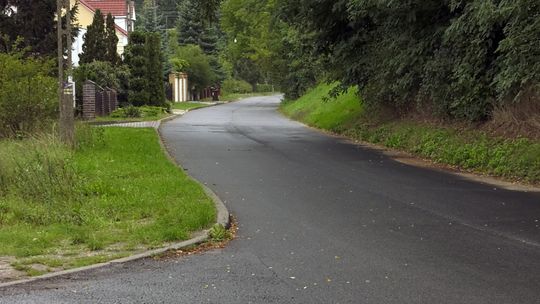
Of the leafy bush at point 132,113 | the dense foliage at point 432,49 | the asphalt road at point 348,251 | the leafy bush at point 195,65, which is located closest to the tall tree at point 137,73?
the leafy bush at point 132,113

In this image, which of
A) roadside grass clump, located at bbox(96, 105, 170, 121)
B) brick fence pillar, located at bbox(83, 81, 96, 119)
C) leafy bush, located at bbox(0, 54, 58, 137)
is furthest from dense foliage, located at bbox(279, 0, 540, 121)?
brick fence pillar, located at bbox(83, 81, 96, 119)

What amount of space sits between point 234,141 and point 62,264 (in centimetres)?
1479

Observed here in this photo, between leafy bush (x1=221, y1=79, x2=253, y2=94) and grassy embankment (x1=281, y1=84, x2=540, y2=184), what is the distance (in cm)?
6477

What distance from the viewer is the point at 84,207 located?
8.96m

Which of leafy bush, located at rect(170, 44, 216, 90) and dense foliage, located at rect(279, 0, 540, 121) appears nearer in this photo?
dense foliage, located at rect(279, 0, 540, 121)

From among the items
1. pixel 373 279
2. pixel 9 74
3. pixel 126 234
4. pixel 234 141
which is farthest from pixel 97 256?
pixel 234 141

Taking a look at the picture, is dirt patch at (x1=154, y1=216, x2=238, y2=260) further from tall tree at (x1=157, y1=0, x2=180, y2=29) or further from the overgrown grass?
tall tree at (x1=157, y1=0, x2=180, y2=29)

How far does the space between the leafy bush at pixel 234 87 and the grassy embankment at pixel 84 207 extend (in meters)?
76.3

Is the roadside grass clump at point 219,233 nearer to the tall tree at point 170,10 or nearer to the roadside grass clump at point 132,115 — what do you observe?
the roadside grass clump at point 132,115

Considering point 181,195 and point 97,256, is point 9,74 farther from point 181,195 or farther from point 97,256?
point 97,256

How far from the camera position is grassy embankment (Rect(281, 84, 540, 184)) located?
13.0 m

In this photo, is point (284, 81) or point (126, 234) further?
point (284, 81)

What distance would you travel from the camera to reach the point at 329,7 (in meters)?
21.4

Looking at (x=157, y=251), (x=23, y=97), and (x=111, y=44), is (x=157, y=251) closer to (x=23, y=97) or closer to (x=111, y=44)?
(x=23, y=97)
